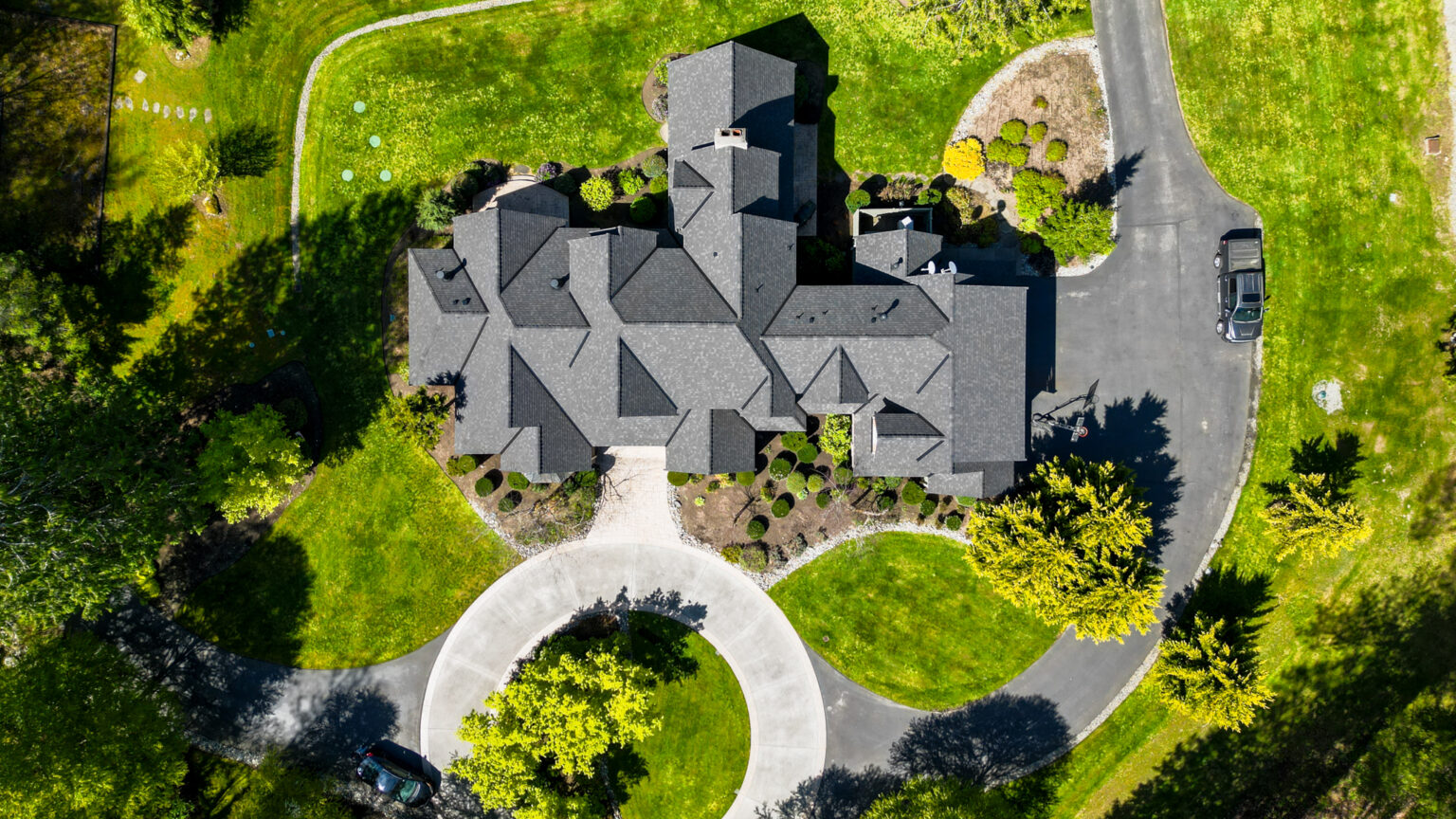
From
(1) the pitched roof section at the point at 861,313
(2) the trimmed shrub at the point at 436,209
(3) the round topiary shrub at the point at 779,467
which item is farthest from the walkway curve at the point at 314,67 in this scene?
(3) the round topiary shrub at the point at 779,467

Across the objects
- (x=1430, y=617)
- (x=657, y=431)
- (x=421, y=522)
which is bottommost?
(x=1430, y=617)

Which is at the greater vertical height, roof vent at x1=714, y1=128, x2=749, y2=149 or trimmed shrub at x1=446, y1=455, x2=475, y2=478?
roof vent at x1=714, y1=128, x2=749, y2=149

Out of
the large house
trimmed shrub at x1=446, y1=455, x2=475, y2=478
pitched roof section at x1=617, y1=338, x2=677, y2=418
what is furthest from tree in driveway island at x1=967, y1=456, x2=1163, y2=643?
trimmed shrub at x1=446, y1=455, x2=475, y2=478

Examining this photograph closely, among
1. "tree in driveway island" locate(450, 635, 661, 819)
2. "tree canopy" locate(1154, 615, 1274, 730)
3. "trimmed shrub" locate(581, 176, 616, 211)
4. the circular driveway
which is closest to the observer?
"tree canopy" locate(1154, 615, 1274, 730)

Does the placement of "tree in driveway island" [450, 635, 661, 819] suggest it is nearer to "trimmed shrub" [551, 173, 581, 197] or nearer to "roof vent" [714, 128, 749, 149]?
"trimmed shrub" [551, 173, 581, 197]

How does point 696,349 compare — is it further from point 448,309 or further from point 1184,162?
point 1184,162

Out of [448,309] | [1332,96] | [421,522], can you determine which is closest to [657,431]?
[448,309]

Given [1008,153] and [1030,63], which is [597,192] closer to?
[1008,153]
